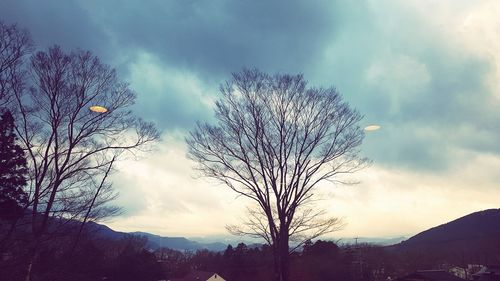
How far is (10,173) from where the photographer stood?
33.8ft

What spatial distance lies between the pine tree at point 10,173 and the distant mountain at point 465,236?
107 meters

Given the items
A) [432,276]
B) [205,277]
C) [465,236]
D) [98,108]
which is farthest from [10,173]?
[465,236]

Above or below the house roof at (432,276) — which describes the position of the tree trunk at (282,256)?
above

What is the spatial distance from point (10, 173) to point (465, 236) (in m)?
139

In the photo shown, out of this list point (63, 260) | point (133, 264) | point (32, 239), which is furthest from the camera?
point (133, 264)

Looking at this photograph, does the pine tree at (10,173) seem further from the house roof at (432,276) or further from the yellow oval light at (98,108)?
the house roof at (432,276)

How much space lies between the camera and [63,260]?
34.4 ft

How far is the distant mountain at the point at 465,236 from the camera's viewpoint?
96.6 meters

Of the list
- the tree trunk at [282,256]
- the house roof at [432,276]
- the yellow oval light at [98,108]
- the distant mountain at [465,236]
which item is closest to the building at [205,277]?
the house roof at [432,276]

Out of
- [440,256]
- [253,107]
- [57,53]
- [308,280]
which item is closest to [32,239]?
[57,53]

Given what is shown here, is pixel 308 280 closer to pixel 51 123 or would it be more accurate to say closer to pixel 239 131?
pixel 239 131

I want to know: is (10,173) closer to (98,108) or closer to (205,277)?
(98,108)

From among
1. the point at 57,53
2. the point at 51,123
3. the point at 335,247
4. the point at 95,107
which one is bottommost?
the point at 335,247

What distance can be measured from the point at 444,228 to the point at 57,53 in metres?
159
